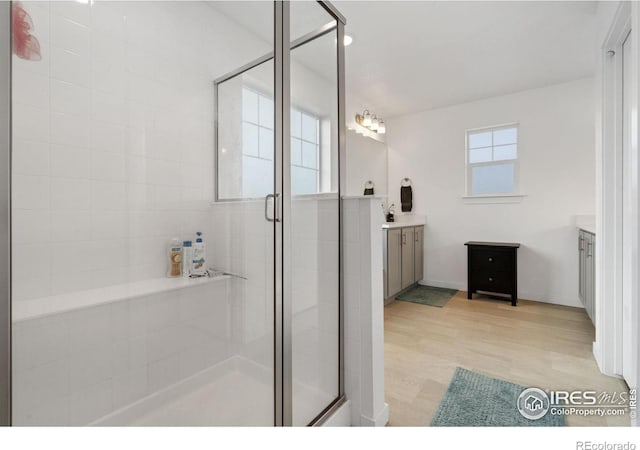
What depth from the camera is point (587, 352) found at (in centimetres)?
225

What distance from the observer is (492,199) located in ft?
12.8

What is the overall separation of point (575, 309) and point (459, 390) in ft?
8.22

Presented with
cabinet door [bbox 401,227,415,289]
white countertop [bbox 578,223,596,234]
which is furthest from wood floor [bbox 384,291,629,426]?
white countertop [bbox 578,223,596,234]

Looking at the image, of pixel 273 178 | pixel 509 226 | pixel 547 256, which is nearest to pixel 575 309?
pixel 547 256

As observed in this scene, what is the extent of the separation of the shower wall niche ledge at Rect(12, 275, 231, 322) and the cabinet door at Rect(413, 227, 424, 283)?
3.19 meters

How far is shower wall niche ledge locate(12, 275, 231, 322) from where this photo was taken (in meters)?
0.88

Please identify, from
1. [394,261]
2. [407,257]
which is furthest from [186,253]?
[407,257]

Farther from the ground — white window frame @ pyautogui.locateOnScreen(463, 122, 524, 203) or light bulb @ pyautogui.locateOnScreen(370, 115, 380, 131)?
light bulb @ pyautogui.locateOnScreen(370, 115, 380, 131)

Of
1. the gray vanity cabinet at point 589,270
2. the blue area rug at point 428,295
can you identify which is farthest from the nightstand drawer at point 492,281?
the gray vanity cabinet at point 589,270

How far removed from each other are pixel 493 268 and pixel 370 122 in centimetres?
236

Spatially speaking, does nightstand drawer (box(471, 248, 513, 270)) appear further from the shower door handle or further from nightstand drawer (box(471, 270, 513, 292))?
the shower door handle

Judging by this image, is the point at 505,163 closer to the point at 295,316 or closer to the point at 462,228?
the point at 462,228

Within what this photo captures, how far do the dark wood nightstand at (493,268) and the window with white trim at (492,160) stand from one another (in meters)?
0.77

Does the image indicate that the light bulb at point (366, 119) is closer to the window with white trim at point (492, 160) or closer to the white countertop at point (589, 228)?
the window with white trim at point (492, 160)
